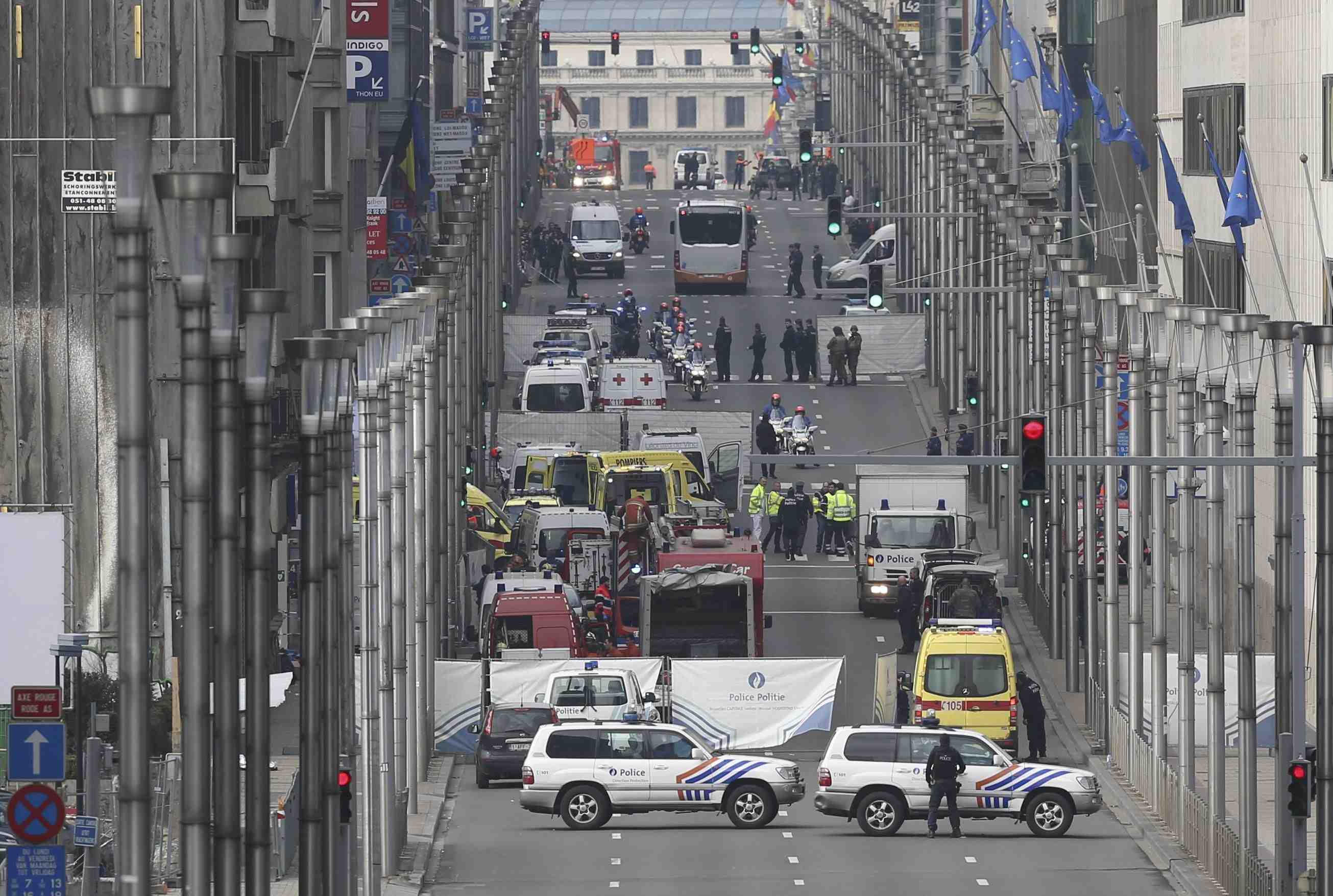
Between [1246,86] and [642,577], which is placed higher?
[1246,86]

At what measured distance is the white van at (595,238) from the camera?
114 meters

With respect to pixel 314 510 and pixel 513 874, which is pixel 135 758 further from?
pixel 513 874

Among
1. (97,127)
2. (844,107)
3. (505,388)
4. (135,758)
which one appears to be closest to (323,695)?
(135,758)

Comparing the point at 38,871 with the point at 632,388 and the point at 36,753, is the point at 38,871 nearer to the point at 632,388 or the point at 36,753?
the point at 36,753

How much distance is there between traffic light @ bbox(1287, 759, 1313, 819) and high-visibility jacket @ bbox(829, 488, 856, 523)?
32.7 meters

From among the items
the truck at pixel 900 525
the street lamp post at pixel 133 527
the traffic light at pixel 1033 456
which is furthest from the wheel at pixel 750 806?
the street lamp post at pixel 133 527

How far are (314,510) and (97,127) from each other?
63.6 feet

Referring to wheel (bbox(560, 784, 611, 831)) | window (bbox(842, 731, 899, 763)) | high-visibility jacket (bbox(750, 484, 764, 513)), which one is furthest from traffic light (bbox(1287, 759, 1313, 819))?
high-visibility jacket (bbox(750, 484, 764, 513))

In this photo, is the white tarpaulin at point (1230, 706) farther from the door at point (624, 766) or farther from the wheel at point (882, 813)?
the door at point (624, 766)

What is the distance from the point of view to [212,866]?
22.8m

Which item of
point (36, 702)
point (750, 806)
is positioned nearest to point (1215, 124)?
point (750, 806)

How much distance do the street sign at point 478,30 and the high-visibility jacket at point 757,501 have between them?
7443 cm

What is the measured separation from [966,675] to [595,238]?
238ft

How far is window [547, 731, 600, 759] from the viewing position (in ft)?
123
